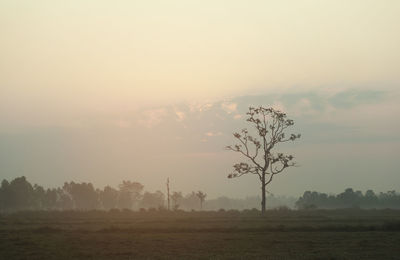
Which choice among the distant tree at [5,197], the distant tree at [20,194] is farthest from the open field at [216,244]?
the distant tree at [20,194]

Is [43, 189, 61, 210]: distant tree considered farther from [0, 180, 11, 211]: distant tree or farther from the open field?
the open field

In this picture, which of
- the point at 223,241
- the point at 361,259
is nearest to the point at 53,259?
the point at 223,241

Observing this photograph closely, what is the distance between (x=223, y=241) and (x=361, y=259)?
503 inches

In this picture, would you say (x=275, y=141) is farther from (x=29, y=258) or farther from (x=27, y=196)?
(x=27, y=196)

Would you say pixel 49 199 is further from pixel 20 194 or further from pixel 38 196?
pixel 20 194

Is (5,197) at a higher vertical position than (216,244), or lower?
higher

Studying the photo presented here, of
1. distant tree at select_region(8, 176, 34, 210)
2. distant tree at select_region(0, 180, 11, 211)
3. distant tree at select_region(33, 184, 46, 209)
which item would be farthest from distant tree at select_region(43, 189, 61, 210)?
distant tree at select_region(0, 180, 11, 211)

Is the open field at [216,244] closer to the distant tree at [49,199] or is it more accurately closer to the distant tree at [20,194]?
the distant tree at [20,194]

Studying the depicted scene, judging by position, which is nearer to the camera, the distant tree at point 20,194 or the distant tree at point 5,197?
the distant tree at point 5,197

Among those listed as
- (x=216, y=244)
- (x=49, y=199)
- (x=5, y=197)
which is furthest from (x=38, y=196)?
(x=216, y=244)

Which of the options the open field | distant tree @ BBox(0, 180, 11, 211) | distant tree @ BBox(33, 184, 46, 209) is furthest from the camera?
distant tree @ BBox(33, 184, 46, 209)

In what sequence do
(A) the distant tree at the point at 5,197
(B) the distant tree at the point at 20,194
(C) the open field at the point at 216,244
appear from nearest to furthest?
(C) the open field at the point at 216,244, (A) the distant tree at the point at 5,197, (B) the distant tree at the point at 20,194

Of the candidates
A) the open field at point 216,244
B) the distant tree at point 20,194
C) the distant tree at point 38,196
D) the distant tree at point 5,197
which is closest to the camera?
the open field at point 216,244

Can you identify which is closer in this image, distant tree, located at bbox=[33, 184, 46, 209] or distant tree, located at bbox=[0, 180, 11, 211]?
distant tree, located at bbox=[0, 180, 11, 211]
